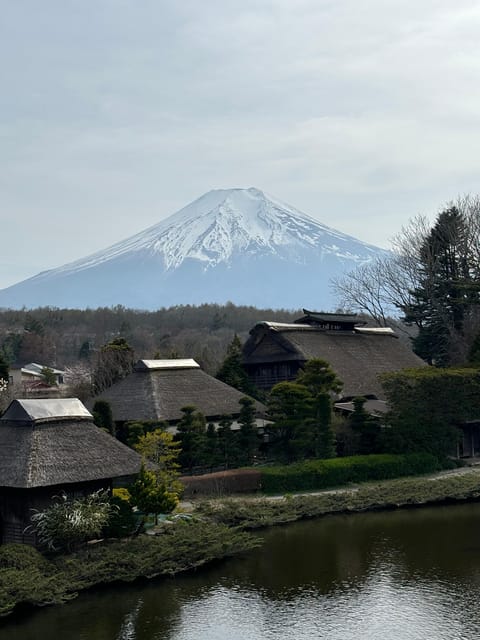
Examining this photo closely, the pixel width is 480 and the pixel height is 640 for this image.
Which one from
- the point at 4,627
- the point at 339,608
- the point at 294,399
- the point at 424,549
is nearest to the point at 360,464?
the point at 294,399

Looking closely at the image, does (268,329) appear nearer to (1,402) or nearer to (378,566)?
(1,402)

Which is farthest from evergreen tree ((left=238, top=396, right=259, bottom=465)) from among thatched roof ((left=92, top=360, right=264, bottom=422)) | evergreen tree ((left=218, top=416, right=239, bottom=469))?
thatched roof ((left=92, top=360, right=264, bottom=422))

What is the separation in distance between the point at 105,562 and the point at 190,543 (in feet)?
8.37

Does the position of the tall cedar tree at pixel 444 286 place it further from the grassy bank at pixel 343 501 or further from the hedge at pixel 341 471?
the grassy bank at pixel 343 501

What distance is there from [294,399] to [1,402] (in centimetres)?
1486

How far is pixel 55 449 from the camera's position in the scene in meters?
22.2

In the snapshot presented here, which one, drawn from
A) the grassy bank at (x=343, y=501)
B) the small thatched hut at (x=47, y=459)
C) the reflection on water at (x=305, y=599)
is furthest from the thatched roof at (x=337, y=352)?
the small thatched hut at (x=47, y=459)

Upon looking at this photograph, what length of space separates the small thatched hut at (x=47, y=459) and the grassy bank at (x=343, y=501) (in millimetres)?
4318

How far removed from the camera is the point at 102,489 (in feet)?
75.6

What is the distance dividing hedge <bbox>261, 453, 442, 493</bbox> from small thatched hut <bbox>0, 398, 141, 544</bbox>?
29.5 ft

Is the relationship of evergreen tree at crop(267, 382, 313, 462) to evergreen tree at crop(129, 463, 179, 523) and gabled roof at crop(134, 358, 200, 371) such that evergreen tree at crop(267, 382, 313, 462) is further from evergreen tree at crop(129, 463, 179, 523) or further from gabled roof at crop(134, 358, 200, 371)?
evergreen tree at crop(129, 463, 179, 523)

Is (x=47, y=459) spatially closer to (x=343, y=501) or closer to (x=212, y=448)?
(x=343, y=501)

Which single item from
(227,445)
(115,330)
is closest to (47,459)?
(227,445)

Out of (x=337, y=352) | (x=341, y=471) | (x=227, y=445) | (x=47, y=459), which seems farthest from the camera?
(x=337, y=352)
